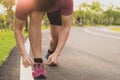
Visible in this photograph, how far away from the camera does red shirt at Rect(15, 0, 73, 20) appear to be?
14.0 ft

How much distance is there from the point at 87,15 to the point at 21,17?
96.3 m

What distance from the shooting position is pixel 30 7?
438 centimetres

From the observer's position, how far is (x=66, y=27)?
4.41 meters

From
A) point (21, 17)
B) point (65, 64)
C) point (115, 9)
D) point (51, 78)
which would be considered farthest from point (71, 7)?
point (115, 9)

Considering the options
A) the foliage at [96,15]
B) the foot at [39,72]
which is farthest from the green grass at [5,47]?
the foliage at [96,15]

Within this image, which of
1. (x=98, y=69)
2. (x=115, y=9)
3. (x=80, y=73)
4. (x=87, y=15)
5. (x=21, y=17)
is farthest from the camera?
(x=115, y=9)

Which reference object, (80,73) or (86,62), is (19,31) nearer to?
(80,73)

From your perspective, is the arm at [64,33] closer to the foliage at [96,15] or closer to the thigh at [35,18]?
the thigh at [35,18]

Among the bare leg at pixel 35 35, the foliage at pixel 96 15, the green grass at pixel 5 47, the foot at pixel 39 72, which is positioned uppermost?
the bare leg at pixel 35 35

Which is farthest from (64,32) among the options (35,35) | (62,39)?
(35,35)

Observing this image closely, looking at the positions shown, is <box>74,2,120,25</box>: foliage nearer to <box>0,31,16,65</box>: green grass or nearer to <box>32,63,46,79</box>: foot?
<box>0,31,16,65</box>: green grass

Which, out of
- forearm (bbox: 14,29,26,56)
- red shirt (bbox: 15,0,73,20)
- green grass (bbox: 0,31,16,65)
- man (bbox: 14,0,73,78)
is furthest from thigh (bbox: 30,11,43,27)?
green grass (bbox: 0,31,16,65)

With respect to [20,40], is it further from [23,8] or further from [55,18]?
[55,18]

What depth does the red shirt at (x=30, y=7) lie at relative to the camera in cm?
426
